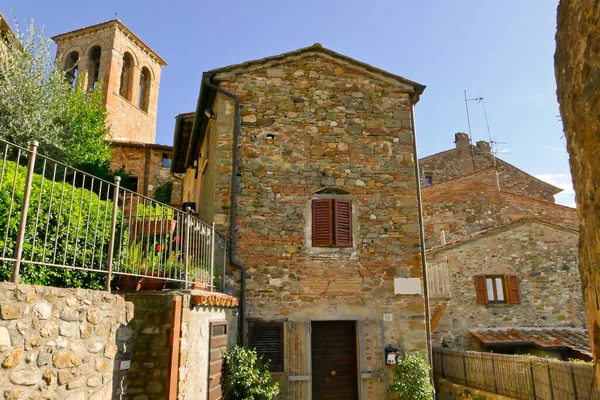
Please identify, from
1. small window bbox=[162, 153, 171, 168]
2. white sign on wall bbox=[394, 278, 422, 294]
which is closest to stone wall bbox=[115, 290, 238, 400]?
white sign on wall bbox=[394, 278, 422, 294]

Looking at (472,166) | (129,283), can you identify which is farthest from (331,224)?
(472,166)

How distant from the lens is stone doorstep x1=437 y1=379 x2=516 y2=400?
9.94m

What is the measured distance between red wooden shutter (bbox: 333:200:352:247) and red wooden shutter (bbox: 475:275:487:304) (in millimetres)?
7370

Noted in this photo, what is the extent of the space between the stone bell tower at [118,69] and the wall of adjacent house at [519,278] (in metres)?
21.4

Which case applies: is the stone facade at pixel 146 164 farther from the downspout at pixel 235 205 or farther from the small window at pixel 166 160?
the downspout at pixel 235 205

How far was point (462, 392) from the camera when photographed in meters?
10.5

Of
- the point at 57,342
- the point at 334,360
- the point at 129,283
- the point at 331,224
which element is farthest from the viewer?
the point at 331,224

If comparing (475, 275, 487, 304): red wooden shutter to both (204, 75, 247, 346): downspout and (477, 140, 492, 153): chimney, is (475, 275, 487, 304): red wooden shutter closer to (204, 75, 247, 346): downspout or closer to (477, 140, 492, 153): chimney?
(204, 75, 247, 346): downspout

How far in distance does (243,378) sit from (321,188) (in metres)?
3.99

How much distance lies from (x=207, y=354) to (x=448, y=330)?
9.92 metres

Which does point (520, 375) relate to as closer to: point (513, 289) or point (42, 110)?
point (513, 289)

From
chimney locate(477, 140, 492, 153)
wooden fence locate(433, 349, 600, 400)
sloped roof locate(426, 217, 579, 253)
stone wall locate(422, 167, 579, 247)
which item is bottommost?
wooden fence locate(433, 349, 600, 400)

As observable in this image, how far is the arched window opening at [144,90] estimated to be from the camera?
32.5 m

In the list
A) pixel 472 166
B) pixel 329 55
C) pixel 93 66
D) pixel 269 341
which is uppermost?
pixel 93 66
